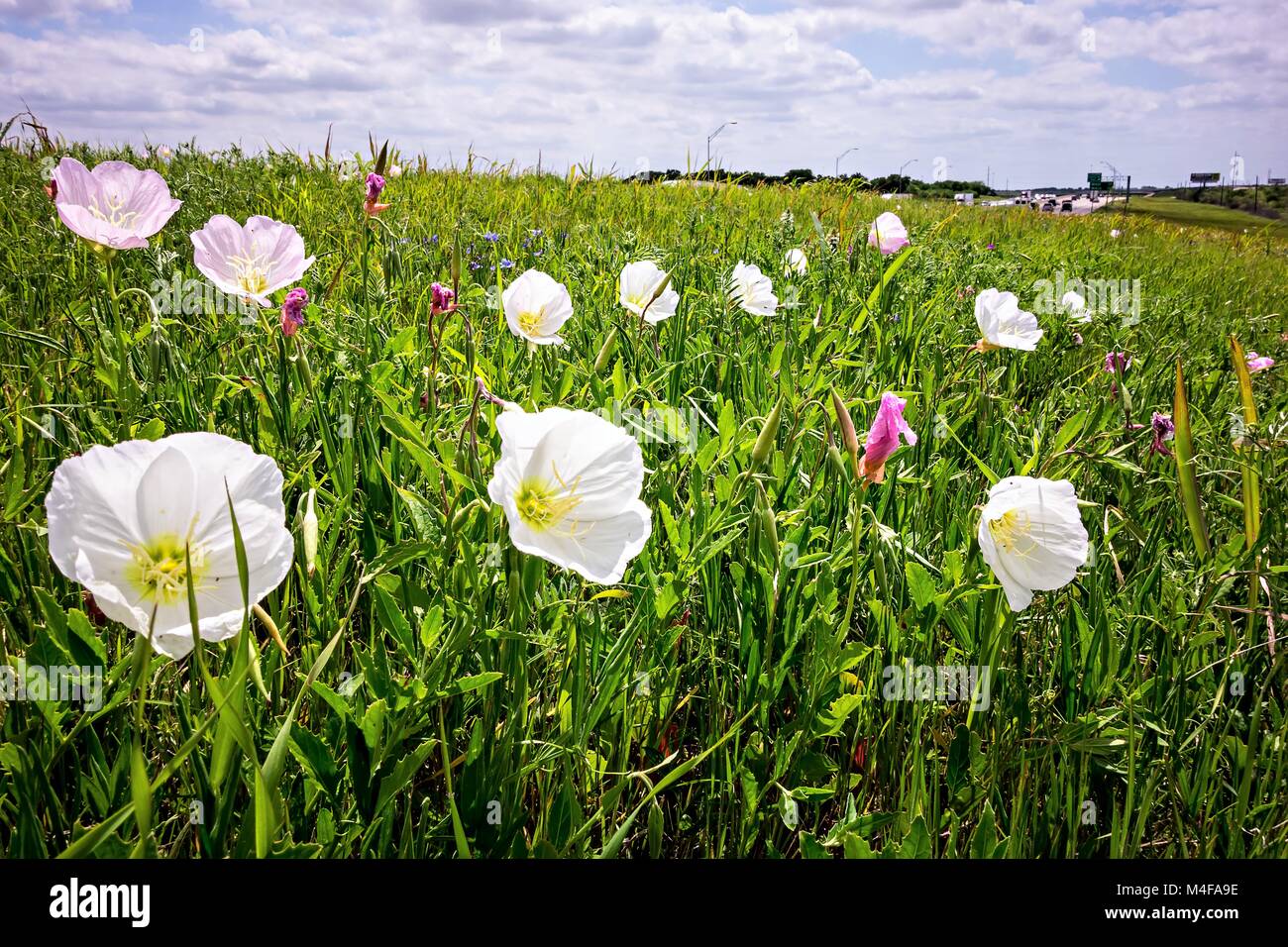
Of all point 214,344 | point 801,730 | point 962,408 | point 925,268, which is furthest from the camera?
point 925,268

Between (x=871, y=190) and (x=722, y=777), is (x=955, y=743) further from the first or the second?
(x=871, y=190)

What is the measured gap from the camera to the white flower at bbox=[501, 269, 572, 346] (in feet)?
5.77

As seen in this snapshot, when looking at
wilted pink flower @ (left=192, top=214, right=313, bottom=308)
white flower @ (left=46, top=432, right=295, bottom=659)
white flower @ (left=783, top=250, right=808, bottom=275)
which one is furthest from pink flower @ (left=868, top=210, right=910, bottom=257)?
white flower @ (left=46, top=432, right=295, bottom=659)

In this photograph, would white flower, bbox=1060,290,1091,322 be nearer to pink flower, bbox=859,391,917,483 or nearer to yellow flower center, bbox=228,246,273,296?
pink flower, bbox=859,391,917,483

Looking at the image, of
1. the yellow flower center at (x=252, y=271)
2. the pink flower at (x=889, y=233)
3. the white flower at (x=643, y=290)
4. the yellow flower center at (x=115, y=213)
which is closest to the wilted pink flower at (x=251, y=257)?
the yellow flower center at (x=252, y=271)

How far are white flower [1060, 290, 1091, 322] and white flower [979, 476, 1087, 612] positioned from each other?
2378mm

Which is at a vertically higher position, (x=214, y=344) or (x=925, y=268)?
(x=925, y=268)

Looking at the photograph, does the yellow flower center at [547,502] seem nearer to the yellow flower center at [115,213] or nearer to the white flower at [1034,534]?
the white flower at [1034,534]

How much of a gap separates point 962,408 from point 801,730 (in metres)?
1.62

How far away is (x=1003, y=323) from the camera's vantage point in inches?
92.4

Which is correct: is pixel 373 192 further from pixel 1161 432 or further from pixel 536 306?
pixel 1161 432

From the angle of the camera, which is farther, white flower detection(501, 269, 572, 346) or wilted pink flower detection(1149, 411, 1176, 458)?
wilted pink flower detection(1149, 411, 1176, 458)

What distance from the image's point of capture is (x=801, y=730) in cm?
119
